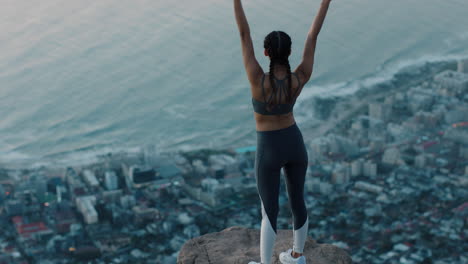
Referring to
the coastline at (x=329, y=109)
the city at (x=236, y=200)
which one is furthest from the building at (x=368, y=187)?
the coastline at (x=329, y=109)

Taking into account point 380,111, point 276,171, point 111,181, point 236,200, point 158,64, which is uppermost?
point 158,64

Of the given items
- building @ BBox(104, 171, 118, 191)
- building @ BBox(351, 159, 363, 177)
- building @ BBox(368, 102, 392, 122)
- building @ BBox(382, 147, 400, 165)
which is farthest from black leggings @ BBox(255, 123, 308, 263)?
building @ BBox(368, 102, 392, 122)

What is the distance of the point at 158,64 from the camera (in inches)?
869

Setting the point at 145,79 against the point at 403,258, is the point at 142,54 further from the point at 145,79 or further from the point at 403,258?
the point at 403,258

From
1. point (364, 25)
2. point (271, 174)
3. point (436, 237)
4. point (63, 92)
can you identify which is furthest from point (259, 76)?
point (364, 25)

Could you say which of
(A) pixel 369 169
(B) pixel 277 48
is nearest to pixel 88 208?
(A) pixel 369 169

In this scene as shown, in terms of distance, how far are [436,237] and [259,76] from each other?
35.4 feet

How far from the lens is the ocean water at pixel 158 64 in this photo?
18.5 meters

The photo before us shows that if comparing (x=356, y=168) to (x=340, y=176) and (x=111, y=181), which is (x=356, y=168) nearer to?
(x=340, y=176)

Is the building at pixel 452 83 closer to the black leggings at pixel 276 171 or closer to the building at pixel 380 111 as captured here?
the building at pixel 380 111

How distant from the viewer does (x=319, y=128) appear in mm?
19703

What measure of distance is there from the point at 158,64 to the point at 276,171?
1898cm

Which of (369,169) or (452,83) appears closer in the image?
(369,169)

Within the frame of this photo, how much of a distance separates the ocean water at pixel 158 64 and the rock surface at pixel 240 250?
11489 millimetres
